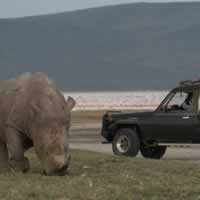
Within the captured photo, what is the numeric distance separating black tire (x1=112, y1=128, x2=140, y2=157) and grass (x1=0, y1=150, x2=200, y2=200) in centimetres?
638

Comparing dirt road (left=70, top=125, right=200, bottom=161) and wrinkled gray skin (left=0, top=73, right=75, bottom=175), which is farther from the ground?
wrinkled gray skin (left=0, top=73, right=75, bottom=175)

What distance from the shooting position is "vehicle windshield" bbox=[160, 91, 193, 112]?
22078 millimetres

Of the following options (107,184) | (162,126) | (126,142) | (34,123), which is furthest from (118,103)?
(107,184)

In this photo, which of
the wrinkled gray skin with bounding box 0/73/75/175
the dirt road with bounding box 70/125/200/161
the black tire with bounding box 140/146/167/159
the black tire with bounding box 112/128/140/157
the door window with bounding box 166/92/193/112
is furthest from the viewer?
the dirt road with bounding box 70/125/200/161

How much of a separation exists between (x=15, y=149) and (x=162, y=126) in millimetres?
8677

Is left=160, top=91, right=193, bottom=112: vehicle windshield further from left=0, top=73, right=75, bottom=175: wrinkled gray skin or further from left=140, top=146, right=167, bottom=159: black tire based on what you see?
left=0, top=73, right=75, bottom=175: wrinkled gray skin

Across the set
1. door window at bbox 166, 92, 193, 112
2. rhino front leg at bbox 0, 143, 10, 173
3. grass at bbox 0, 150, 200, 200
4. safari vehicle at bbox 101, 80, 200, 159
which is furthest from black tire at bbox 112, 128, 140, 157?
rhino front leg at bbox 0, 143, 10, 173

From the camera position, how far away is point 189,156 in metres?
23.8

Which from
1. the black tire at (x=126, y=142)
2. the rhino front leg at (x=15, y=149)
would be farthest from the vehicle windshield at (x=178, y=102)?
the rhino front leg at (x=15, y=149)

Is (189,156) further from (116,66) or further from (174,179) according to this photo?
(116,66)

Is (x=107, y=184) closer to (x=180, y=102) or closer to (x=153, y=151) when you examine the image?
(x=180, y=102)

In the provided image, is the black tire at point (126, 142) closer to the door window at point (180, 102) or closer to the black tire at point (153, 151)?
the black tire at point (153, 151)

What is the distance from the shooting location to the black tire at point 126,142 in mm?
22625

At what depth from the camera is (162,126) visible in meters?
22.1
